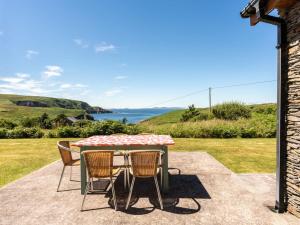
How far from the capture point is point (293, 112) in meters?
2.69

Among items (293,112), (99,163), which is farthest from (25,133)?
(293,112)

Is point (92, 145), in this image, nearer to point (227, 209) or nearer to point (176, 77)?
point (227, 209)

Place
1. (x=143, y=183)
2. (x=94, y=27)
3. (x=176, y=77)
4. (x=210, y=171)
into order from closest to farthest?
1. (x=143, y=183)
2. (x=210, y=171)
3. (x=94, y=27)
4. (x=176, y=77)

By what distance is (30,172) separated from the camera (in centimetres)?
492

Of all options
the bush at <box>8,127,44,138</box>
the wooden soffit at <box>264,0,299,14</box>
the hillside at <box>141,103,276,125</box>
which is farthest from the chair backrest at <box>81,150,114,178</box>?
the hillside at <box>141,103,276,125</box>

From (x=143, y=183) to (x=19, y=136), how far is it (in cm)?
960

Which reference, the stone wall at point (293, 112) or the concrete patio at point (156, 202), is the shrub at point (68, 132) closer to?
the concrete patio at point (156, 202)

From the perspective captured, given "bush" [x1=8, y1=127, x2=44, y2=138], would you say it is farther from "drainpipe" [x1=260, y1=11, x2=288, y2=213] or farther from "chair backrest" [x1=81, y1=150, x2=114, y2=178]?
"drainpipe" [x1=260, y1=11, x2=288, y2=213]

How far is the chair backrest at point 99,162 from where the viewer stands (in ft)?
9.98

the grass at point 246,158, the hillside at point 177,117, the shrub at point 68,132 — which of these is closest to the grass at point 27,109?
the hillside at point 177,117

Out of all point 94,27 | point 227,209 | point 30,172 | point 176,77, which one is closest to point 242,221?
point 227,209

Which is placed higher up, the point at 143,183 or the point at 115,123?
the point at 115,123

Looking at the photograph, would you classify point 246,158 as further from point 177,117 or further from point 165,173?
point 177,117

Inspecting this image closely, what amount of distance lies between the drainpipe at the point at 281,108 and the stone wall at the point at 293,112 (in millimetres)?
58
